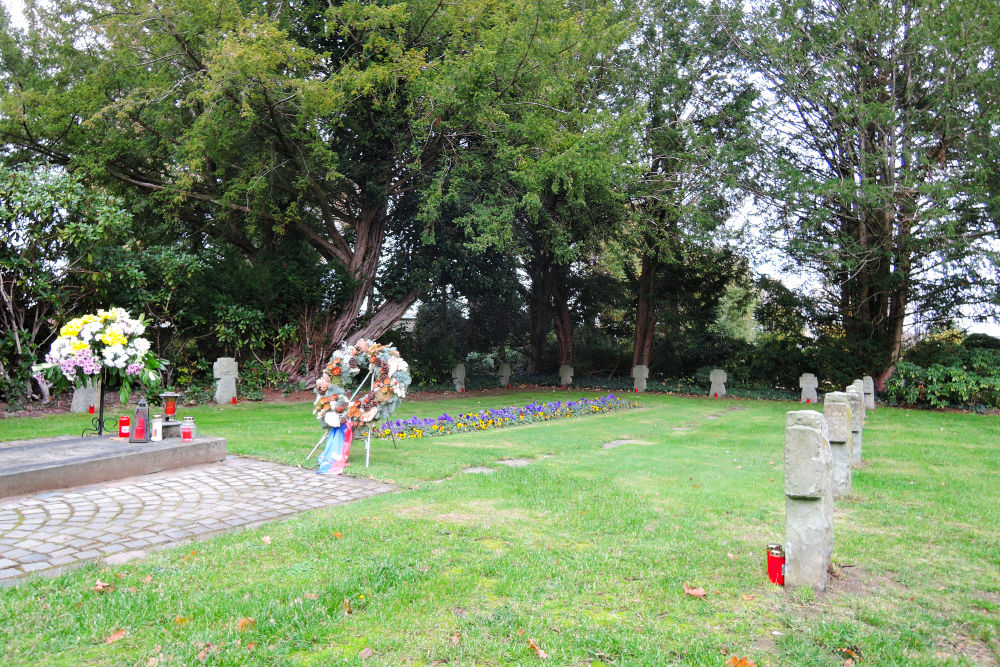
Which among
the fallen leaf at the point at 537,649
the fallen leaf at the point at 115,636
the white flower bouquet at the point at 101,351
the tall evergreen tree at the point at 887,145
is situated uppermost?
the tall evergreen tree at the point at 887,145

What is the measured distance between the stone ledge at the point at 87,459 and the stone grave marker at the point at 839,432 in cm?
644

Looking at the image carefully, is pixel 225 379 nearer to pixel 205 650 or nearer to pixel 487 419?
pixel 487 419

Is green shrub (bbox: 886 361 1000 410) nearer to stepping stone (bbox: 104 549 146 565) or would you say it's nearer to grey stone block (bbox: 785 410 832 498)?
grey stone block (bbox: 785 410 832 498)

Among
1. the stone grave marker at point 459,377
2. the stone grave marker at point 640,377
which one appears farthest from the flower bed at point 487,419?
the stone grave marker at point 459,377

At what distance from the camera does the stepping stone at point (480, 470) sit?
6694 millimetres

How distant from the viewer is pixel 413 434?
31.7 ft

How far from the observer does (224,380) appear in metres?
14.2

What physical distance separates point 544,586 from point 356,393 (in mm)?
4362

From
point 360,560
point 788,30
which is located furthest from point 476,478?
point 788,30

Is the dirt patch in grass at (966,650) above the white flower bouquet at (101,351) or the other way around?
the other way around

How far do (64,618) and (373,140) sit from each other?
1456cm

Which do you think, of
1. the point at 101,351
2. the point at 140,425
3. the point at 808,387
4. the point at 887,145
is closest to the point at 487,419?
the point at 140,425

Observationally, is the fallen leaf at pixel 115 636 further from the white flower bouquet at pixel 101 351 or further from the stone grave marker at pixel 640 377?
the stone grave marker at pixel 640 377

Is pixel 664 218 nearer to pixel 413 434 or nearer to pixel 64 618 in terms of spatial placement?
pixel 413 434
